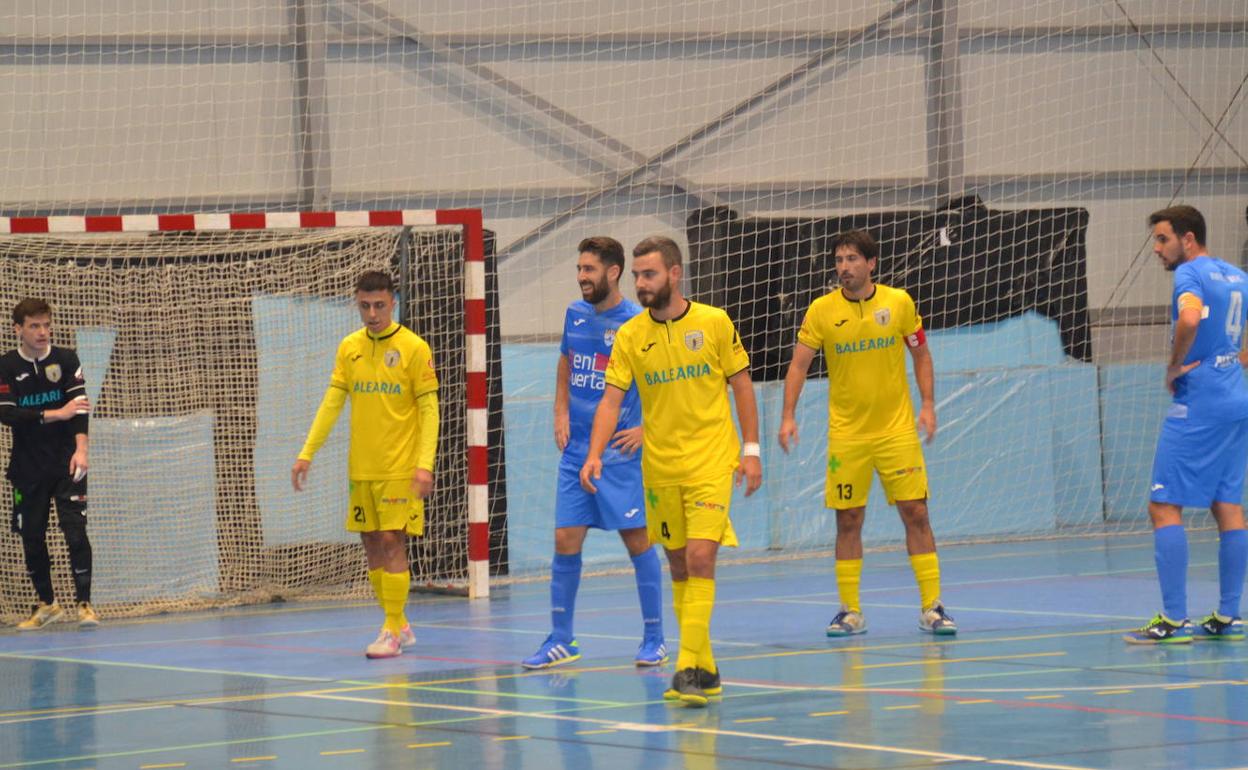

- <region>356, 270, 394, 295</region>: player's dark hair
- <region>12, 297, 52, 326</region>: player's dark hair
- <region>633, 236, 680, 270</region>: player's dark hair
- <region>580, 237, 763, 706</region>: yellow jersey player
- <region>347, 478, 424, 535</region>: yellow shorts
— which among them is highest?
<region>12, 297, 52, 326</region>: player's dark hair

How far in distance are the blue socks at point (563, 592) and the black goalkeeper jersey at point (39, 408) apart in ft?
15.3

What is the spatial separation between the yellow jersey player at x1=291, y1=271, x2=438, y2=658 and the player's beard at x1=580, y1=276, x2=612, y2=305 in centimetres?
127

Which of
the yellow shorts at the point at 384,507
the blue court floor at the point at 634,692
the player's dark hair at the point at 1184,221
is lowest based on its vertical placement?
the blue court floor at the point at 634,692

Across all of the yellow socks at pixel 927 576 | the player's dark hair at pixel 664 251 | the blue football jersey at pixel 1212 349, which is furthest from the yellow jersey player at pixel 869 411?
the player's dark hair at pixel 664 251

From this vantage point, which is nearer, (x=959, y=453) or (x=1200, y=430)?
(x=1200, y=430)

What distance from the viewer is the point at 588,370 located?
31.8 ft

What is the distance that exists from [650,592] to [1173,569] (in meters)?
2.66

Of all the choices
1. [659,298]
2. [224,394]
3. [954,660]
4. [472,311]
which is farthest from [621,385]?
[224,394]

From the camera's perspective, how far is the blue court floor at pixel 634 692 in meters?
6.92

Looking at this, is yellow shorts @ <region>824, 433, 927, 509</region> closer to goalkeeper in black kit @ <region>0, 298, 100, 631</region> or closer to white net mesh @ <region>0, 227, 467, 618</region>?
white net mesh @ <region>0, 227, 467, 618</region>

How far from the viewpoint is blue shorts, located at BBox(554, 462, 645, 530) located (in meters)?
9.46

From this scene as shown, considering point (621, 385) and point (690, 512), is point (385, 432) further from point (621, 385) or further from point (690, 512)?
point (690, 512)

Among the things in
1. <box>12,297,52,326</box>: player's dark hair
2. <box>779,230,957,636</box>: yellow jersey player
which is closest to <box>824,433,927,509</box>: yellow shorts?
<box>779,230,957,636</box>: yellow jersey player

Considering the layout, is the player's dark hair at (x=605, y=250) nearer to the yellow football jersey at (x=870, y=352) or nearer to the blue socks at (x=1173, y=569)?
the yellow football jersey at (x=870, y=352)
